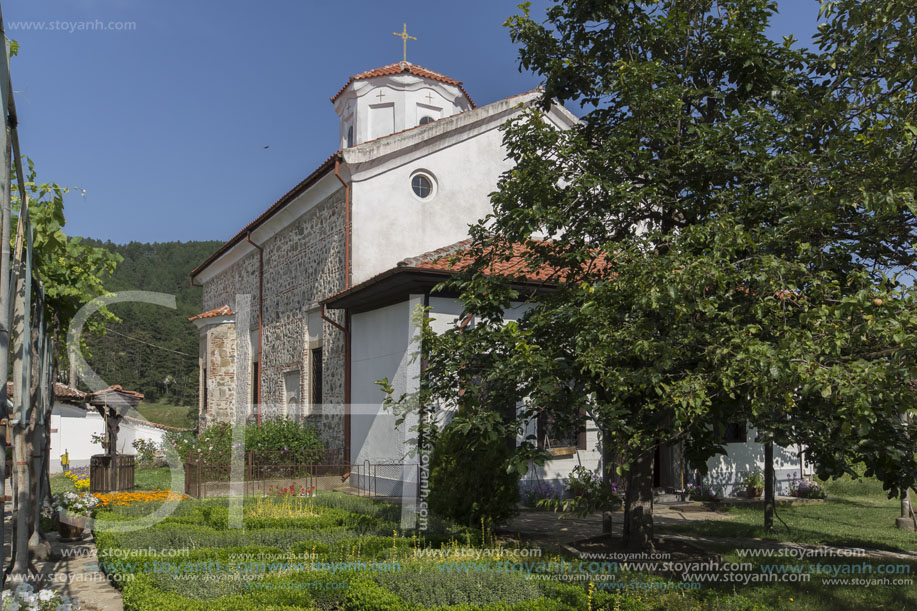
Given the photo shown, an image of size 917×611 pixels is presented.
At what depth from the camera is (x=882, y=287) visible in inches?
186

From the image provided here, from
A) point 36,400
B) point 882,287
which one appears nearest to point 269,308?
point 36,400

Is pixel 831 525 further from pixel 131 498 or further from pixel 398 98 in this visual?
pixel 398 98

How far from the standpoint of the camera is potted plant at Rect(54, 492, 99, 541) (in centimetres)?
893

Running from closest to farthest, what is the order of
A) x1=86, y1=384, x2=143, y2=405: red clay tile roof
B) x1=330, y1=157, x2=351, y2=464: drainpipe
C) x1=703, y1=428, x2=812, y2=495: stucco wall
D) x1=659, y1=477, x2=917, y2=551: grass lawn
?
x1=659, y1=477, x2=917, y2=551: grass lawn, x1=330, y1=157, x2=351, y2=464: drainpipe, x1=703, y1=428, x2=812, y2=495: stucco wall, x1=86, y1=384, x2=143, y2=405: red clay tile roof

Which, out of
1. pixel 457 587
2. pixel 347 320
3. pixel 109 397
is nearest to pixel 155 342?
pixel 109 397

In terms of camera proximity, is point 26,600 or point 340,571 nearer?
point 26,600

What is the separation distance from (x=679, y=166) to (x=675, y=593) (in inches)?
157

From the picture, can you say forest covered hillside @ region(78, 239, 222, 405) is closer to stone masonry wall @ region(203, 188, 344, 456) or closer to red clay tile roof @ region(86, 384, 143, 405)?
stone masonry wall @ region(203, 188, 344, 456)

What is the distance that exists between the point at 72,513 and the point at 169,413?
54145 millimetres

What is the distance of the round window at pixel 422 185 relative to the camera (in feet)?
48.7

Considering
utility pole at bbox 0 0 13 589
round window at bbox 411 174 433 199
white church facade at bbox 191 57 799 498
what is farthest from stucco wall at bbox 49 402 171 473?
utility pole at bbox 0 0 13 589

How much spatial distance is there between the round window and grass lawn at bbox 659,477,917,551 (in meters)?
8.29

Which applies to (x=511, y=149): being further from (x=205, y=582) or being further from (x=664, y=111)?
(x=205, y=582)

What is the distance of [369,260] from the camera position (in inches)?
557
